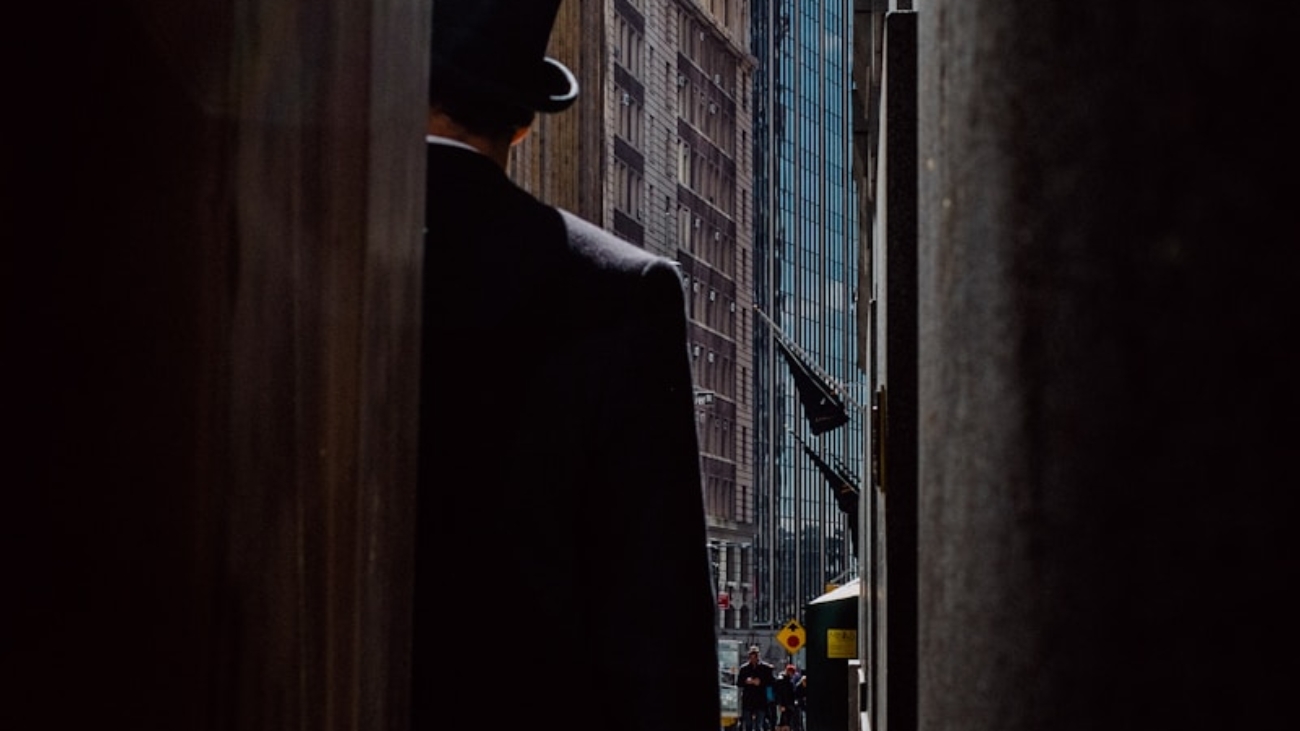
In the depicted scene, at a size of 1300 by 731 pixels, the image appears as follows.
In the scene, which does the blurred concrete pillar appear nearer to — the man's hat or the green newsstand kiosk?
the man's hat

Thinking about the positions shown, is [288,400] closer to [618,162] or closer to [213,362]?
[213,362]

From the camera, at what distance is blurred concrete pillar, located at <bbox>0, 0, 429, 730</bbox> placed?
106cm

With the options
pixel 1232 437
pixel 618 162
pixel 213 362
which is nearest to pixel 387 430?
pixel 213 362

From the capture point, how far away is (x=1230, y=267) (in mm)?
1321

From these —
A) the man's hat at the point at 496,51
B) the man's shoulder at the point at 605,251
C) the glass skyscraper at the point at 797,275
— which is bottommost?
the man's shoulder at the point at 605,251

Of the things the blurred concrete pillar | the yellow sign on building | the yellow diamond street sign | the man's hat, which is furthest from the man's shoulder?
the yellow diamond street sign

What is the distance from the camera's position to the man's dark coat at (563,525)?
243 centimetres

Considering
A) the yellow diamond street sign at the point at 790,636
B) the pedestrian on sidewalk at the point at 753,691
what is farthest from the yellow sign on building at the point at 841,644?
the yellow diamond street sign at the point at 790,636

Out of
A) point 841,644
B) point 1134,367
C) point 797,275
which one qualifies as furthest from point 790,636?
point 797,275

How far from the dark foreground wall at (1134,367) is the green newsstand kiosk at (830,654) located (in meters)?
16.7

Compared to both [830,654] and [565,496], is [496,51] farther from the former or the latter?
[830,654]

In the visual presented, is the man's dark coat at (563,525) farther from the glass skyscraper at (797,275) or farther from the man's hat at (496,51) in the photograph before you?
the glass skyscraper at (797,275)

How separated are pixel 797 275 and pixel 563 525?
113417 mm

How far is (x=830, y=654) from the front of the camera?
1845 cm
